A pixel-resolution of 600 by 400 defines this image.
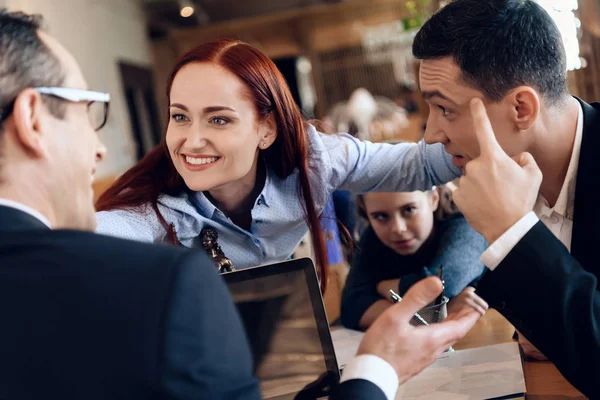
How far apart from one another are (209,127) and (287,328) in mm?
504

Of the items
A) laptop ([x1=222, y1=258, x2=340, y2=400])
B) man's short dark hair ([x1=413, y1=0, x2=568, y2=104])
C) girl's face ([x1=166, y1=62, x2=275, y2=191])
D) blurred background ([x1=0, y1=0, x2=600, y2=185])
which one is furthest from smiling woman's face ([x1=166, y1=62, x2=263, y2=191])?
blurred background ([x1=0, y1=0, x2=600, y2=185])

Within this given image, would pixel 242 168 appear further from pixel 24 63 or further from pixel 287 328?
pixel 24 63

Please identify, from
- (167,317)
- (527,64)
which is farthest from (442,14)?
(167,317)

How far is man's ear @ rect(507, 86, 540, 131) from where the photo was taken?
123cm

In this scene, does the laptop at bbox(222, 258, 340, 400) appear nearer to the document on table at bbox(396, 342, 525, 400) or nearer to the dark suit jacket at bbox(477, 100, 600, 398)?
the document on table at bbox(396, 342, 525, 400)

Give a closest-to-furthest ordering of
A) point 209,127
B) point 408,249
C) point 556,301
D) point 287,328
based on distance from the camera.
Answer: point 556,301 < point 287,328 < point 209,127 < point 408,249

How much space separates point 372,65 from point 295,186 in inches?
310

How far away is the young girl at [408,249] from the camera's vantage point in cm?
179

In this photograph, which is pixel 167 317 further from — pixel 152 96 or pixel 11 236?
pixel 152 96

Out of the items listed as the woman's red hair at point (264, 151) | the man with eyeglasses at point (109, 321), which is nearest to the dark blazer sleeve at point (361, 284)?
the woman's red hair at point (264, 151)

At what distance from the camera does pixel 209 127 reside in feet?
4.73

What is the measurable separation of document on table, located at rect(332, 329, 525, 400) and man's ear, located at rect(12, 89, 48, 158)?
74cm

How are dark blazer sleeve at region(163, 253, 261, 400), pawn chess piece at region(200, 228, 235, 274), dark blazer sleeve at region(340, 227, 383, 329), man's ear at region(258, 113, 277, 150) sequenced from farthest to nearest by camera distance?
dark blazer sleeve at region(340, 227, 383, 329) → man's ear at region(258, 113, 277, 150) → pawn chess piece at region(200, 228, 235, 274) → dark blazer sleeve at region(163, 253, 261, 400)

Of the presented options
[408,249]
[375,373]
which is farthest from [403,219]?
[375,373]
